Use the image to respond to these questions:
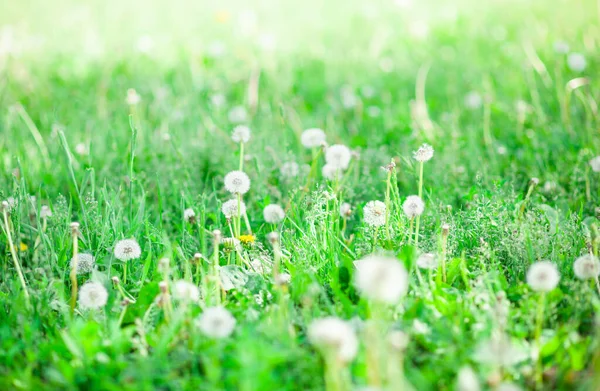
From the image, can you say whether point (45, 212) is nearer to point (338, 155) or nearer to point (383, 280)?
point (338, 155)

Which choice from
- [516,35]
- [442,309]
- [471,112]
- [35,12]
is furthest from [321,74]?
[35,12]

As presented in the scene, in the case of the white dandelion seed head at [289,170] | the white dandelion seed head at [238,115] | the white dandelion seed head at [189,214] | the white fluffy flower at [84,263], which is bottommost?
the white fluffy flower at [84,263]

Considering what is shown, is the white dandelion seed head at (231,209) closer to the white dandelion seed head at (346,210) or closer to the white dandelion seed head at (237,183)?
the white dandelion seed head at (237,183)

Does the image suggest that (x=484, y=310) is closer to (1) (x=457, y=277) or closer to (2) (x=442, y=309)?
(2) (x=442, y=309)

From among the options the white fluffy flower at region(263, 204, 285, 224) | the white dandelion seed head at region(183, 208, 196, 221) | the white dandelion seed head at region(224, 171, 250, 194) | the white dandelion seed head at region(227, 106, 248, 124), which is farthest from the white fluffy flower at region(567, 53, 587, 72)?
the white dandelion seed head at region(183, 208, 196, 221)

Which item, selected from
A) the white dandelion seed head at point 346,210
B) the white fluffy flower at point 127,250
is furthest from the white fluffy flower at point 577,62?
the white fluffy flower at point 127,250

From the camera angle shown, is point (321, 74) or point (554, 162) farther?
point (321, 74)
